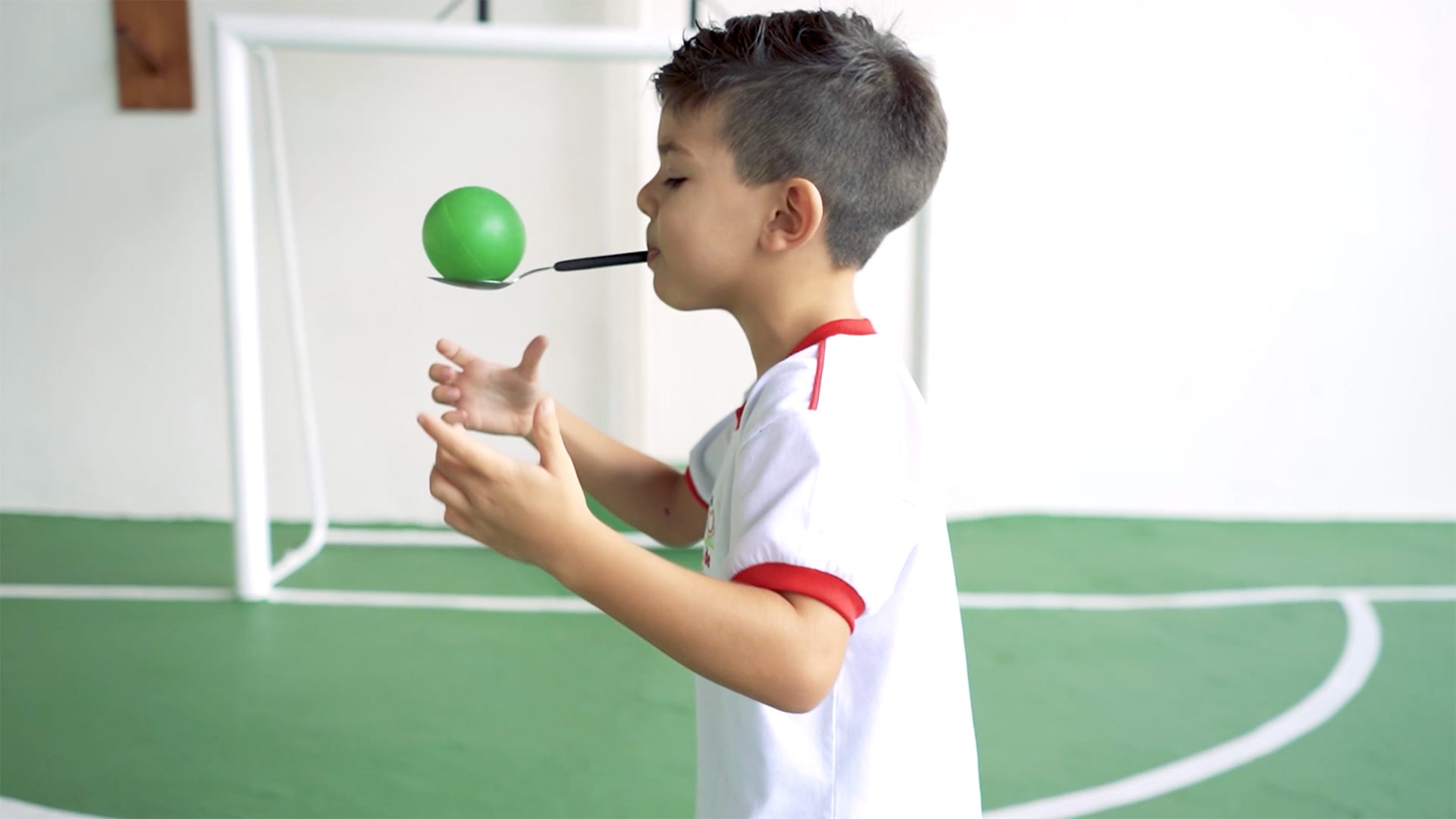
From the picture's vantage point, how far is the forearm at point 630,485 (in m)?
1.27

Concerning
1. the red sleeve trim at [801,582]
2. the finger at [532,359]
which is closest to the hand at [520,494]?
the red sleeve trim at [801,582]

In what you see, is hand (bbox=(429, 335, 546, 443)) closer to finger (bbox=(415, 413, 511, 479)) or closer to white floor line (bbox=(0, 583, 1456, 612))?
finger (bbox=(415, 413, 511, 479))

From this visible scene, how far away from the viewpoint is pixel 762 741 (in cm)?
95

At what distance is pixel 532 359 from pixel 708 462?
20 cm

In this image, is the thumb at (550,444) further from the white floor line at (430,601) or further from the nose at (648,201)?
the white floor line at (430,601)

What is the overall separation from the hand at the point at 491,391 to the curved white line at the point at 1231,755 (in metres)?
0.96

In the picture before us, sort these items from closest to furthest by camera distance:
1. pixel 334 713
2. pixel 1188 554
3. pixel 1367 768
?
pixel 1367 768 < pixel 334 713 < pixel 1188 554

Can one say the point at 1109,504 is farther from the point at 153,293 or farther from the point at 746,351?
the point at 153,293

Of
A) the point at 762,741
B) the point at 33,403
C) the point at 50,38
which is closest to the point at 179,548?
the point at 33,403

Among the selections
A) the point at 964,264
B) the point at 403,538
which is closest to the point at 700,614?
the point at 403,538

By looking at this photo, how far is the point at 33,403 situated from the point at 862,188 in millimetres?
3015

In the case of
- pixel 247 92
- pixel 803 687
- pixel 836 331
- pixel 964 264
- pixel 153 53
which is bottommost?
pixel 803 687

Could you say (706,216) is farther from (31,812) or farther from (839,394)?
(31,812)

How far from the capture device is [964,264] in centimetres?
339
